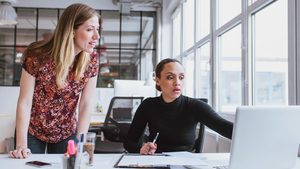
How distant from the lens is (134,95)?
124 inches

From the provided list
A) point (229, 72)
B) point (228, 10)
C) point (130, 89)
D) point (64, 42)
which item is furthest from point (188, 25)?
point (64, 42)

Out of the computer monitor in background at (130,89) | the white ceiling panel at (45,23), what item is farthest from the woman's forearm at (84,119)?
the white ceiling panel at (45,23)

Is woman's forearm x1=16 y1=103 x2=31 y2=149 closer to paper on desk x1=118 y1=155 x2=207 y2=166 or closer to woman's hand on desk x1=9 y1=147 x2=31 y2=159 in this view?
woman's hand on desk x1=9 y1=147 x2=31 y2=159

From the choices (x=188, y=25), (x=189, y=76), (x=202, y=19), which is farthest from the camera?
(x=189, y=76)

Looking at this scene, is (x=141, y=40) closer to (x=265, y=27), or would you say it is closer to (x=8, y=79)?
(x=8, y=79)

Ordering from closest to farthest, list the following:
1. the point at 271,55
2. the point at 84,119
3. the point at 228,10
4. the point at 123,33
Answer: the point at 84,119 < the point at 271,55 < the point at 228,10 < the point at 123,33

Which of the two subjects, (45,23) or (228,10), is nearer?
(228,10)

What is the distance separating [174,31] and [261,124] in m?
5.36

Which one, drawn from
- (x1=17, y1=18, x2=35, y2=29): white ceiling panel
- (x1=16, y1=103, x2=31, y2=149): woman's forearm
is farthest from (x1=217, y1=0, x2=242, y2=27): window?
(x1=17, y1=18, x2=35, y2=29): white ceiling panel

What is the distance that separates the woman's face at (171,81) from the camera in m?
1.42

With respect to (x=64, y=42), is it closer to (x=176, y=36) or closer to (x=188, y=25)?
(x=188, y=25)

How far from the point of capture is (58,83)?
1.20 m

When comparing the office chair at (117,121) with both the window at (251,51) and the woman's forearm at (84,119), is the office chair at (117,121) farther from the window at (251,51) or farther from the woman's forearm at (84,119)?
the woman's forearm at (84,119)

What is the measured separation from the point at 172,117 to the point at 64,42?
0.73 metres
